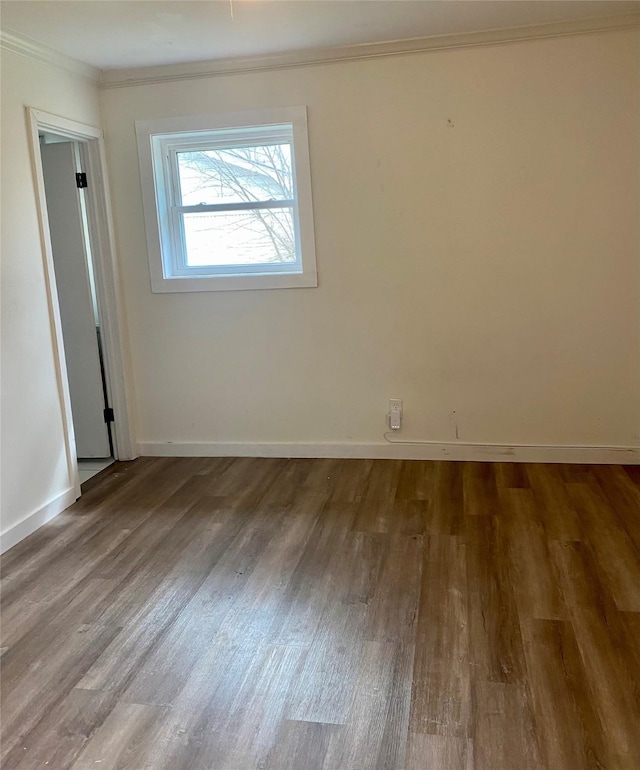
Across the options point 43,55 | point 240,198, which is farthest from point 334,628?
point 43,55

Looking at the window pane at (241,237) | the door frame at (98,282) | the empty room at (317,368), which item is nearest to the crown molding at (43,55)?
the empty room at (317,368)

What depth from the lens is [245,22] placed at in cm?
308

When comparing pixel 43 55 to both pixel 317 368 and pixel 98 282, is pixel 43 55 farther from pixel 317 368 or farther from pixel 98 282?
pixel 317 368

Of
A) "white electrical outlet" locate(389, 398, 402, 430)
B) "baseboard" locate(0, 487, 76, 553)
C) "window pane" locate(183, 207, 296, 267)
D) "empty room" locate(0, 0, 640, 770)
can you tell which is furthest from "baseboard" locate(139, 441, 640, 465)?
"window pane" locate(183, 207, 296, 267)

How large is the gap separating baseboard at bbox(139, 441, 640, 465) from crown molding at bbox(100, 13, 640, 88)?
7.42 ft

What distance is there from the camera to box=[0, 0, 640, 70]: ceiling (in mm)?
2850

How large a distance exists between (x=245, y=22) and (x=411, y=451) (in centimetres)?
253

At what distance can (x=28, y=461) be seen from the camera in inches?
126

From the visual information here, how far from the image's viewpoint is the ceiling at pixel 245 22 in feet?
9.35

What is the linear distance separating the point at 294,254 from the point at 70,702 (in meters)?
2.73

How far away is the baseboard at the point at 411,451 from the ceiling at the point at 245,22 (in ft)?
7.63

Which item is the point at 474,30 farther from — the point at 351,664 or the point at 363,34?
the point at 351,664

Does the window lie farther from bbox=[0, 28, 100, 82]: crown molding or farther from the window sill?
bbox=[0, 28, 100, 82]: crown molding

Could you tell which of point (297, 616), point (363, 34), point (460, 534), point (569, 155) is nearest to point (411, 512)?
point (460, 534)
